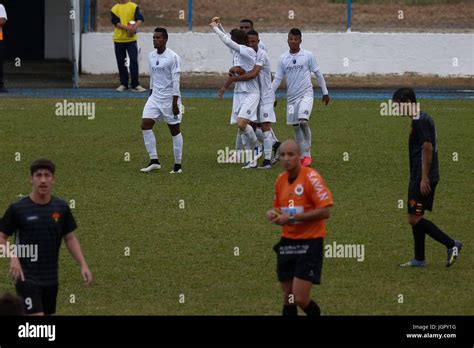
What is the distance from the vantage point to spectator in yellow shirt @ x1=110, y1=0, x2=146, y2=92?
1147 inches

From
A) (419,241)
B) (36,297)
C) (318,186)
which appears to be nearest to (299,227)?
(318,186)

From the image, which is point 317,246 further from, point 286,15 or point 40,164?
point 286,15

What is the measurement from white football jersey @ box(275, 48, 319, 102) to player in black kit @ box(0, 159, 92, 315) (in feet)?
33.7

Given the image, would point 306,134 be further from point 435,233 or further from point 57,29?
point 57,29

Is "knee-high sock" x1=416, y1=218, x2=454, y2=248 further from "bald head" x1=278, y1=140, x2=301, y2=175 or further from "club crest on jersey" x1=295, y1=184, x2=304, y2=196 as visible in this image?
A: "bald head" x1=278, y1=140, x2=301, y2=175

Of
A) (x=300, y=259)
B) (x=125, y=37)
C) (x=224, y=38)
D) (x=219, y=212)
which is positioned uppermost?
(x=125, y=37)

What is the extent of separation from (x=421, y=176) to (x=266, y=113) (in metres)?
6.80

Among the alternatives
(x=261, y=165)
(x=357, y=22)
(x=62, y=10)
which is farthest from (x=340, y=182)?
(x=62, y=10)

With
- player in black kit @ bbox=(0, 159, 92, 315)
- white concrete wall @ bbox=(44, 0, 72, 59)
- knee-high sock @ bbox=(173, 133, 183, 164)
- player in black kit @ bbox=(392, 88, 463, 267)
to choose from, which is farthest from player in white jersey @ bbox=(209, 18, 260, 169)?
white concrete wall @ bbox=(44, 0, 72, 59)

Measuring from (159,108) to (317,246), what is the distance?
29.8ft

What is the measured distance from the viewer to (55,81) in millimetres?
31594

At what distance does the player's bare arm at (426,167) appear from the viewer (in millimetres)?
13180

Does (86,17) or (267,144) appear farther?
(86,17)

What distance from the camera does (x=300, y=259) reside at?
10648 mm
